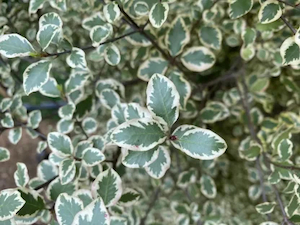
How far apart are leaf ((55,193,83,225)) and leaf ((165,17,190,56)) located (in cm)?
A: 47

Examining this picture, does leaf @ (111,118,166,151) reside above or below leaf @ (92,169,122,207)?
above

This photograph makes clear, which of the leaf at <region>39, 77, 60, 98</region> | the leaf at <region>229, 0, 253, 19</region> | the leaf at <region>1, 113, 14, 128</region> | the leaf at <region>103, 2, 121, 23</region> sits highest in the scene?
the leaf at <region>103, 2, 121, 23</region>

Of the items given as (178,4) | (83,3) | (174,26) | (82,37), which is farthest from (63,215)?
(82,37)

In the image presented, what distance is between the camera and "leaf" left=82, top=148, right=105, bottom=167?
2.68 ft

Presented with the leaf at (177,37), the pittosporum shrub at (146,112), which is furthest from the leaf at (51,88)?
the leaf at (177,37)

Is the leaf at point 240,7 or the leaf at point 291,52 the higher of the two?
the leaf at point 240,7

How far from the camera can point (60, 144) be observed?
0.87 m

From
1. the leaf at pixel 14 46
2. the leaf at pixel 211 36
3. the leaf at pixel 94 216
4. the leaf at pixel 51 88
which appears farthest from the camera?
the leaf at pixel 211 36

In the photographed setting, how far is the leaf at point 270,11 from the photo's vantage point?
2.60ft

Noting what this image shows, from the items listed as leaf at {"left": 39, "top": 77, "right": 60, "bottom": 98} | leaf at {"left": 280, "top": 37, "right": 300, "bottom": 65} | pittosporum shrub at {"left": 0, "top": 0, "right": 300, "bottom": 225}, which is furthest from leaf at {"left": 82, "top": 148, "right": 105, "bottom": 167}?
leaf at {"left": 280, "top": 37, "right": 300, "bottom": 65}

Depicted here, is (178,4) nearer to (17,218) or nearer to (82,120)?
(82,120)

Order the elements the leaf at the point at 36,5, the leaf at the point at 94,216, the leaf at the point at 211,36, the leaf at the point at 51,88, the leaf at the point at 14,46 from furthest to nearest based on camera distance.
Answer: the leaf at the point at 211,36, the leaf at the point at 51,88, the leaf at the point at 36,5, the leaf at the point at 14,46, the leaf at the point at 94,216

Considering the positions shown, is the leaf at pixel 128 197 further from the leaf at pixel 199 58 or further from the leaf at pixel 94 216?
the leaf at pixel 199 58

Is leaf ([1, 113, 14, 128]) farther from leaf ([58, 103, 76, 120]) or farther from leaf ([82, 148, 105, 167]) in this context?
leaf ([82, 148, 105, 167])
